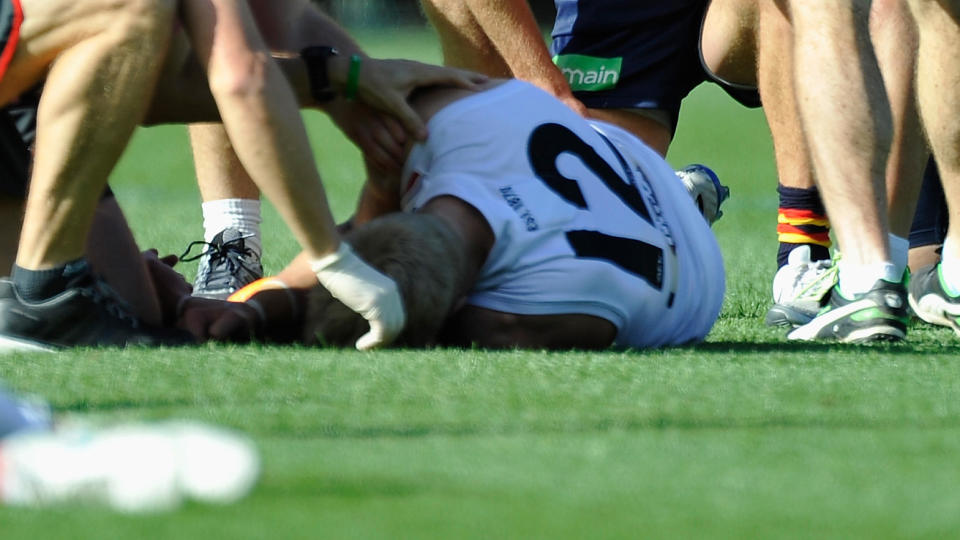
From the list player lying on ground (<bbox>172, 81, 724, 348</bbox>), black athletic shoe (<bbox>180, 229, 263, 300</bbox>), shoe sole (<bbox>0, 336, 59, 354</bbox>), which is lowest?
black athletic shoe (<bbox>180, 229, 263, 300</bbox>)

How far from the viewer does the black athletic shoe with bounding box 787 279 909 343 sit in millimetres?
3436

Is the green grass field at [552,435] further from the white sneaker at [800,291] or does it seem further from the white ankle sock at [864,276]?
the white sneaker at [800,291]

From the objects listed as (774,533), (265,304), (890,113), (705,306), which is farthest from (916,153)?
(774,533)

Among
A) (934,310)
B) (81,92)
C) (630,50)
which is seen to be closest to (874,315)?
(934,310)

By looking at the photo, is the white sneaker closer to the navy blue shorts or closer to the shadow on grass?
the navy blue shorts

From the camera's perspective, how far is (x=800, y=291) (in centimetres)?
407

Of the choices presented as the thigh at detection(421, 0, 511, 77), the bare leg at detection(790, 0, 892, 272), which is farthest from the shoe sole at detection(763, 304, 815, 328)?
the thigh at detection(421, 0, 511, 77)

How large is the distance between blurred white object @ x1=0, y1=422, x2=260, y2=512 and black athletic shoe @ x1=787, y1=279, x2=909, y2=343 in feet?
6.49

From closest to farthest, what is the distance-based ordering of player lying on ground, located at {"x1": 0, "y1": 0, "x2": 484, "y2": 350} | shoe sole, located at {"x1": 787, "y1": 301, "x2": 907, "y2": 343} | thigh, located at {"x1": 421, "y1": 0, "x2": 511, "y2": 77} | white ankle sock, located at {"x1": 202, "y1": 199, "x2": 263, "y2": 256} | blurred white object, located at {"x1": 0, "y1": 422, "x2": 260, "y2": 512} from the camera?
blurred white object, located at {"x1": 0, "y1": 422, "x2": 260, "y2": 512} < player lying on ground, located at {"x1": 0, "y1": 0, "x2": 484, "y2": 350} < shoe sole, located at {"x1": 787, "y1": 301, "x2": 907, "y2": 343} < white ankle sock, located at {"x1": 202, "y1": 199, "x2": 263, "y2": 256} < thigh, located at {"x1": 421, "y1": 0, "x2": 511, "y2": 77}

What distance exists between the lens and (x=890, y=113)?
3611mm

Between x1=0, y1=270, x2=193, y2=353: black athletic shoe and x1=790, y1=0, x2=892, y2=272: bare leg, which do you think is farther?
x1=790, y1=0, x2=892, y2=272: bare leg

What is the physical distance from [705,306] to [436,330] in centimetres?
62

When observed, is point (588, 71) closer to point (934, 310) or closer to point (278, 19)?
point (934, 310)

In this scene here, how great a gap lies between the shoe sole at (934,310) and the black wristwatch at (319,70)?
5.17ft
